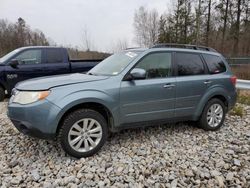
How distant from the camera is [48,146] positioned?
3725 millimetres

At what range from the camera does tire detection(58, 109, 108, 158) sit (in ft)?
10.5

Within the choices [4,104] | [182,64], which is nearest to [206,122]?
[182,64]

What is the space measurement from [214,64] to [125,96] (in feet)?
7.22

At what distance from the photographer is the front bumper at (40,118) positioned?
3.04 m

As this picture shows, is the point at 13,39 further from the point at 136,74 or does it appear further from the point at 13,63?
the point at 136,74

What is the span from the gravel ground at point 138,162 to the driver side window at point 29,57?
334cm

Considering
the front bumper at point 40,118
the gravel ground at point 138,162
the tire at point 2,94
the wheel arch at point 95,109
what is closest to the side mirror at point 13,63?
the tire at point 2,94

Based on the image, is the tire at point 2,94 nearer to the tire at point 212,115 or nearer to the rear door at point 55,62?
the rear door at point 55,62

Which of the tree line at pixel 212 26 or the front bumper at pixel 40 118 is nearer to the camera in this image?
the front bumper at pixel 40 118

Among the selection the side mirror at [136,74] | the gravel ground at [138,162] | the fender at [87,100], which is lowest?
the gravel ground at [138,162]

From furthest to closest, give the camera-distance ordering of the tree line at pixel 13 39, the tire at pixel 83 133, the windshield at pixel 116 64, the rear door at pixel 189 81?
the tree line at pixel 13 39
the rear door at pixel 189 81
the windshield at pixel 116 64
the tire at pixel 83 133

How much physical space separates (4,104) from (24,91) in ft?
13.4

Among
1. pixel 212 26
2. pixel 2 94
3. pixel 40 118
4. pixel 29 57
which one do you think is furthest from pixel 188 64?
pixel 212 26

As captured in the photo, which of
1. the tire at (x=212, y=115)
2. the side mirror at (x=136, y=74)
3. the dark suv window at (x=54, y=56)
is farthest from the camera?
the dark suv window at (x=54, y=56)
